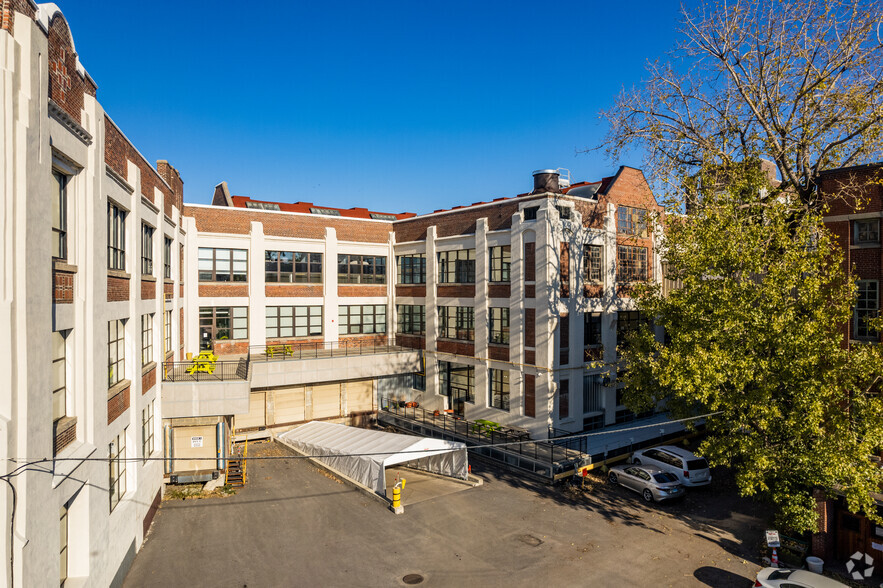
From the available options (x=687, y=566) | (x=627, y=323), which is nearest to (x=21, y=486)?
(x=687, y=566)

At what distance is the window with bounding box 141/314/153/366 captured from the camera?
739 inches

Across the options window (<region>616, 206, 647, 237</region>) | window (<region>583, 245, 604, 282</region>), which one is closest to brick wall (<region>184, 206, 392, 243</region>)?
window (<region>583, 245, 604, 282</region>)

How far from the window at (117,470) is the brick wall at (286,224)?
17635 mm

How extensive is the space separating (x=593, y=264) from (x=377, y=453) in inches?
621

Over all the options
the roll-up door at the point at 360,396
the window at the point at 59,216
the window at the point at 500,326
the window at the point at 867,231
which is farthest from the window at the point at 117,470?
the window at the point at 867,231

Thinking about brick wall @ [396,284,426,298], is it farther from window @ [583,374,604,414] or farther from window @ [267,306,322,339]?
window @ [583,374,604,414]

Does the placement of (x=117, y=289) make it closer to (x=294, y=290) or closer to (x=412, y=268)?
(x=294, y=290)

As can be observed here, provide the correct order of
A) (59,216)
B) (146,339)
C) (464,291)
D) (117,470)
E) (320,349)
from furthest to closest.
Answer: (320,349) < (464,291) < (146,339) < (117,470) < (59,216)

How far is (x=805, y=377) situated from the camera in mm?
15547

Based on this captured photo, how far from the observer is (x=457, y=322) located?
32.5 m

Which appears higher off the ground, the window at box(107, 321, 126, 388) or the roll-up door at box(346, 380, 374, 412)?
the window at box(107, 321, 126, 388)

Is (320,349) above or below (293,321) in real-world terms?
below

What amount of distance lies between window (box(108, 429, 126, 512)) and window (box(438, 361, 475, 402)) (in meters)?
18.9

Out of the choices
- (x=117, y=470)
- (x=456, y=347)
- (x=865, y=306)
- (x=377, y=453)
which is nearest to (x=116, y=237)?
(x=117, y=470)
